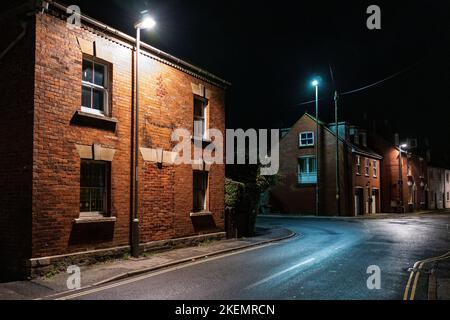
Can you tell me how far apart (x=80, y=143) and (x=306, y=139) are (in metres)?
30.3

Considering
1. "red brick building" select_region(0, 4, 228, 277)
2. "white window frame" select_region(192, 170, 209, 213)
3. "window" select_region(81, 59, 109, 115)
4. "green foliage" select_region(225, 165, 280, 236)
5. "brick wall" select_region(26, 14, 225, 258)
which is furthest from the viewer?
"green foliage" select_region(225, 165, 280, 236)

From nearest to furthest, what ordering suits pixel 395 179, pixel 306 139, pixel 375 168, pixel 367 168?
pixel 306 139 < pixel 367 168 < pixel 375 168 < pixel 395 179

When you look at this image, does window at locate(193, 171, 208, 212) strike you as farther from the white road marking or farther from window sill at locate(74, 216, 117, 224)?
the white road marking

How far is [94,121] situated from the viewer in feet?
37.7

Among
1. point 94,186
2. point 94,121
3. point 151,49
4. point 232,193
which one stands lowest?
point 232,193

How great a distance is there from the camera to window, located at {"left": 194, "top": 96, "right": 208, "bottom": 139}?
16422mm

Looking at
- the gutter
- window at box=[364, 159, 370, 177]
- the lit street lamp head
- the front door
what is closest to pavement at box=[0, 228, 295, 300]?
the gutter

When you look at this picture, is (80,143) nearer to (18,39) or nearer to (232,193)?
(18,39)

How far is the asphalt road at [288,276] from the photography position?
8023 mm

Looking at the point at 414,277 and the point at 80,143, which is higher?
the point at 80,143

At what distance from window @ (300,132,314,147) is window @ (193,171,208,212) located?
927 inches

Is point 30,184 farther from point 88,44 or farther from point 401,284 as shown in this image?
point 401,284

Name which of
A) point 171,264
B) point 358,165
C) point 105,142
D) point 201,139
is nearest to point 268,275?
point 171,264

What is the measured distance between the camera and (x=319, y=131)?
37.6 metres
